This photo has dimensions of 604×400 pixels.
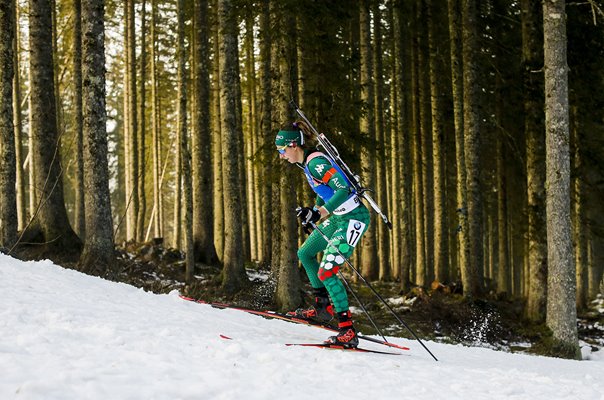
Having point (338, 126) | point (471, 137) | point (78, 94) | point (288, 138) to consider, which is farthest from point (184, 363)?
point (78, 94)

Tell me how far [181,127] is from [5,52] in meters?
4.77

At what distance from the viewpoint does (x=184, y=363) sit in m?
4.58

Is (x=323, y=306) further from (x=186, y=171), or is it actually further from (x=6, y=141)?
(x=186, y=171)

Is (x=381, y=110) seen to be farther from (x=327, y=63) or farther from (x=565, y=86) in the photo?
(x=565, y=86)

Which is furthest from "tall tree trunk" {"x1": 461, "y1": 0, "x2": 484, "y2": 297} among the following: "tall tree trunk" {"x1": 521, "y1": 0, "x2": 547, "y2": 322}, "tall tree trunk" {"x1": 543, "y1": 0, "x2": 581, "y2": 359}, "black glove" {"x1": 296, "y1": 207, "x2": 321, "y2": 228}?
"black glove" {"x1": 296, "y1": 207, "x2": 321, "y2": 228}

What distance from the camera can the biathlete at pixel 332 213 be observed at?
602 cm

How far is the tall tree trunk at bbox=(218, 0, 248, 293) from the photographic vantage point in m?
12.9

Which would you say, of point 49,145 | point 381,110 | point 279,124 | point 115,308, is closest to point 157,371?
point 115,308

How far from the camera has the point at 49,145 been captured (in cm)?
1310

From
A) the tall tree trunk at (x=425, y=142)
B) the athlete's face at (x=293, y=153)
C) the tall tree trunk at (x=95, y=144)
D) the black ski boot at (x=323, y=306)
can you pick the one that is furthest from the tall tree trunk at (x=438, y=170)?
the athlete's face at (x=293, y=153)

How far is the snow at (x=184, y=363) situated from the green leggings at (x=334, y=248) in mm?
715

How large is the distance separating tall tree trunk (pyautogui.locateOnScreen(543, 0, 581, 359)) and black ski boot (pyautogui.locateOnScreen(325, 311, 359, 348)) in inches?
244

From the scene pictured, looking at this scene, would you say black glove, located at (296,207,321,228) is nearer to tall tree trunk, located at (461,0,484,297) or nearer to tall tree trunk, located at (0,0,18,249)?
tall tree trunk, located at (0,0,18,249)

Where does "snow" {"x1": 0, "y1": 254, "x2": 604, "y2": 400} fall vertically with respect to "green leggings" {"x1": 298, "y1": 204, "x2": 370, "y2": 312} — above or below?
below
